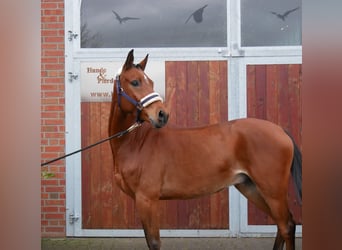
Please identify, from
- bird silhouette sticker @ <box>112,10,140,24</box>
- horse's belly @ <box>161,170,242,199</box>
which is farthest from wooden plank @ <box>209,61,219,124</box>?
horse's belly @ <box>161,170,242,199</box>

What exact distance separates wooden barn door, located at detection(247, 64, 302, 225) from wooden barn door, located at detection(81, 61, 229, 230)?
288mm

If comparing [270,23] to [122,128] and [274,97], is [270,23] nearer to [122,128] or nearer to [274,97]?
[274,97]

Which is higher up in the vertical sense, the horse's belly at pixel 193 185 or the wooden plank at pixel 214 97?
the wooden plank at pixel 214 97

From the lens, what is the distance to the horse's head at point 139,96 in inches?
135

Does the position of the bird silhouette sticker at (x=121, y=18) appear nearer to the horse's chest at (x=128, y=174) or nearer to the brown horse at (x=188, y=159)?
the brown horse at (x=188, y=159)

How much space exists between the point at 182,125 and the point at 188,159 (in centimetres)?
122

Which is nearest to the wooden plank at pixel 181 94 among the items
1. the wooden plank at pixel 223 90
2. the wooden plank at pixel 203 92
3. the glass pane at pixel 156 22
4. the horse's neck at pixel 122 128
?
the wooden plank at pixel 203 92

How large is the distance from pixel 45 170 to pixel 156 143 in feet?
5.72

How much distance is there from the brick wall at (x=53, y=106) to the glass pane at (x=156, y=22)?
345mm

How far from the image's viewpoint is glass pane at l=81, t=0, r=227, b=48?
491 centimetres

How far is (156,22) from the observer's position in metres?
4.92

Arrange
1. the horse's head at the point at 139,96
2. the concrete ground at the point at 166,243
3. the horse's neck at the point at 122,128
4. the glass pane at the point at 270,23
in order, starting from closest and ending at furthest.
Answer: the horse's head at the point at 139,96, the horse's neck at the point at 122,128, the concrete ground at the point at 166,243, the glass pane at the point at 270,23

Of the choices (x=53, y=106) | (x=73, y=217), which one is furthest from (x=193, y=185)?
(x=53, y=106)
